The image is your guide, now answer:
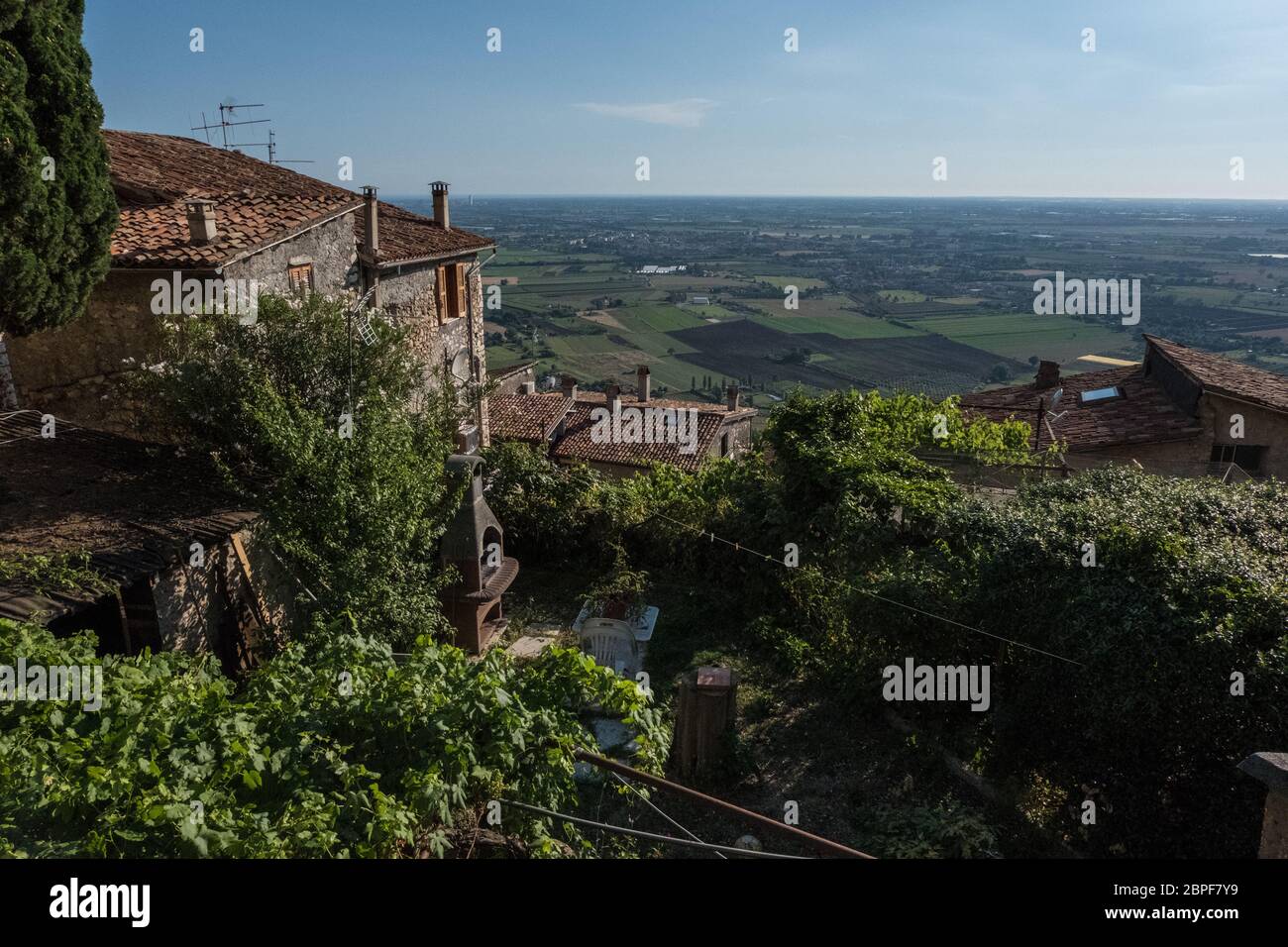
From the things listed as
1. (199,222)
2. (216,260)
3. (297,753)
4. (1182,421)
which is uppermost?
(199,222)

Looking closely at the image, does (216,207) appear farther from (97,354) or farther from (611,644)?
(611,644)

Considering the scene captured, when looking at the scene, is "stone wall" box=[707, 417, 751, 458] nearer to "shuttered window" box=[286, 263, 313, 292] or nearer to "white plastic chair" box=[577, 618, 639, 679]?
"shuttered window" box=[286, 263, 313, 292]

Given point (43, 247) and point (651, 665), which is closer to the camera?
point (43, 247)

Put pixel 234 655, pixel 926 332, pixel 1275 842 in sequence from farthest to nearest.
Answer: pixel 926 332 → pixel 234 655 → pixel 1275 842

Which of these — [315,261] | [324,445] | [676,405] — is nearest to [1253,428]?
[324,445]

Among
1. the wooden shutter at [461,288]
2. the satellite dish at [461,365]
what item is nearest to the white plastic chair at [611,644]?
the satellite dish at [461,365]
